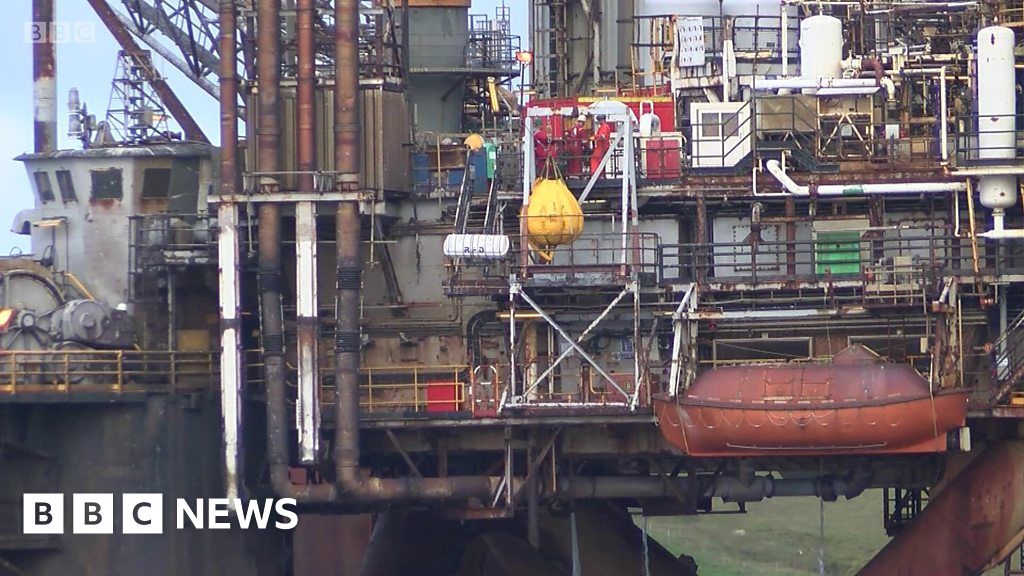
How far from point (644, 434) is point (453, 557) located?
918cm

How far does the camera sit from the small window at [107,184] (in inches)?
2292

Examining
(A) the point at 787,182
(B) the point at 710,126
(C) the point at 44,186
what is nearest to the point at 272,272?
(C) the point at 44,186

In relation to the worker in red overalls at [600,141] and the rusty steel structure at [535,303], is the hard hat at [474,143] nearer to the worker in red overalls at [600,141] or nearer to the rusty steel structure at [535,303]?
the rusty steel structure at [535,303]

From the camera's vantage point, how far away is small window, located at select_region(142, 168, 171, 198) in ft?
192

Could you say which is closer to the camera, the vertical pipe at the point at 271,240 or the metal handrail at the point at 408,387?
the vertical pipe at the point at 271,240

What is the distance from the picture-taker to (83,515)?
5391 centimetres

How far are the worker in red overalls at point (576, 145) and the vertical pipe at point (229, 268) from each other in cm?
797

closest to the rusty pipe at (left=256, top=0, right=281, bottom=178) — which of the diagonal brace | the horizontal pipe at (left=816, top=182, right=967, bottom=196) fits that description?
the diagonal brace

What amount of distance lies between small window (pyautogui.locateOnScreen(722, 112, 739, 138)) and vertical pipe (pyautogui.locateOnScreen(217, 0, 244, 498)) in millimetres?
11986

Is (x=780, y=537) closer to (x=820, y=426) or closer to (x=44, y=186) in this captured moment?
(x=820, y=426)

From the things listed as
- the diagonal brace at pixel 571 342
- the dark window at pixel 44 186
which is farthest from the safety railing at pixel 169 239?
the diagonal brace at pixel 571 342

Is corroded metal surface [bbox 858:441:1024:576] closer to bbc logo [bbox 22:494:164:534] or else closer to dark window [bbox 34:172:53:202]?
bbc logo [bbox 22:494:164:534]

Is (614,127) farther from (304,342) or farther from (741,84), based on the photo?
(304,342)

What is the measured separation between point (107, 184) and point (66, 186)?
3.53 feet
